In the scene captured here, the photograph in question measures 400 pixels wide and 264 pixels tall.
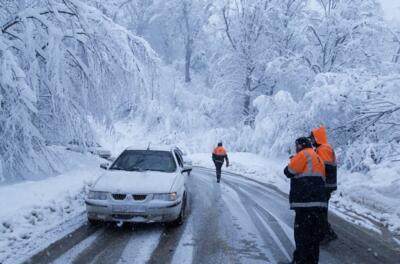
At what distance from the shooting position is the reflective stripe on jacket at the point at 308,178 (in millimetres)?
5727

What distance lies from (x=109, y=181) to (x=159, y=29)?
155ft

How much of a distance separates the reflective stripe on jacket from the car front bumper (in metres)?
2.88

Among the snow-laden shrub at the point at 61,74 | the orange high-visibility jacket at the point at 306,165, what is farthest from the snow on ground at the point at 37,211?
the orange high-visibility jacket at the point at 306,165

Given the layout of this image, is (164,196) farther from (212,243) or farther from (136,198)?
(212,243)

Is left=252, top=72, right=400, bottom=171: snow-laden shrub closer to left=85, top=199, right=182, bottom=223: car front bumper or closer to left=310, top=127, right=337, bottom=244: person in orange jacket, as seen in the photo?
left=310, top=127, right=337, bottom=244: person in orange jacket

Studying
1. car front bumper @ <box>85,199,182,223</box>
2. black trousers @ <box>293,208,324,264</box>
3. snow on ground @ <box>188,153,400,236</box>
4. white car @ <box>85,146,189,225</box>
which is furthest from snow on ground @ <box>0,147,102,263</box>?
snow on ground @ <box>188,153,400,236</box>

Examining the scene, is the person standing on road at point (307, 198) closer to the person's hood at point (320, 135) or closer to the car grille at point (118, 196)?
the person's hood at point (320, 135)

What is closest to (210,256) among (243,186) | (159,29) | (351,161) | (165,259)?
(165,259)

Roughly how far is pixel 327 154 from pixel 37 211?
5669mm

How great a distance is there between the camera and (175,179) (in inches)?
336

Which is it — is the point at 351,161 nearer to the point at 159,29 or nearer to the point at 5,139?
the point at 5,139

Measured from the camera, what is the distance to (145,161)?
31.3 ft

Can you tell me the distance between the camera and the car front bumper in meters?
7.58

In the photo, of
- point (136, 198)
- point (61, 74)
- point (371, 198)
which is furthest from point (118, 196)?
point (371, 198)
